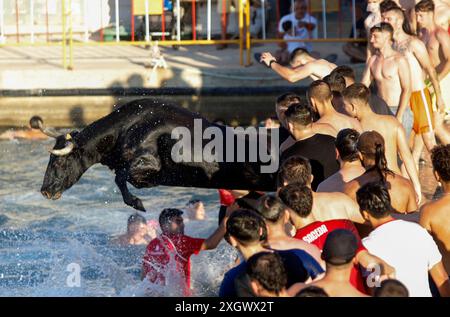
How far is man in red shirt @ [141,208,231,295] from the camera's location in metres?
8.71

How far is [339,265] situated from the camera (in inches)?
229

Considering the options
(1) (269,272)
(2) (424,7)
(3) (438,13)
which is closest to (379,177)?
(1) (269,272)

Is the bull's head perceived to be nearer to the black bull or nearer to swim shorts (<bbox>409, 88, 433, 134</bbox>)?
the black bull

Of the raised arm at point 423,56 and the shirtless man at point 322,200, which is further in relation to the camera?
the raised arm at point 423,56

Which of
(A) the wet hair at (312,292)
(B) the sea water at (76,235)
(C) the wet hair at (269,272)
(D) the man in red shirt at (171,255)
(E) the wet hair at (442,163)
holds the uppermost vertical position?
(E) the wet hair at (442,163)

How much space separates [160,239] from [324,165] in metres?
1.37

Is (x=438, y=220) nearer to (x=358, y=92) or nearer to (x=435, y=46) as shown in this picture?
(x=358, y=92)

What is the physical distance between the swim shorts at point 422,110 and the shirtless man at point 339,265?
5742 millimetres

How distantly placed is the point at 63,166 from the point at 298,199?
2678mm

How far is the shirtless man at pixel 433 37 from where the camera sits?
12.2 m

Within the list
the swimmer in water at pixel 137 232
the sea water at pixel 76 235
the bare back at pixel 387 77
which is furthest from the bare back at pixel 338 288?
the bare back at pixel 387 77

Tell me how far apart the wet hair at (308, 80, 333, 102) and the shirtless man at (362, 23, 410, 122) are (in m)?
1.81

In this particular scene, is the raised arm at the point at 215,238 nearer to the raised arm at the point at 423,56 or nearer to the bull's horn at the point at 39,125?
the bull's horn at the point at 39,125

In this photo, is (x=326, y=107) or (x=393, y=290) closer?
(x=393, y=290)
